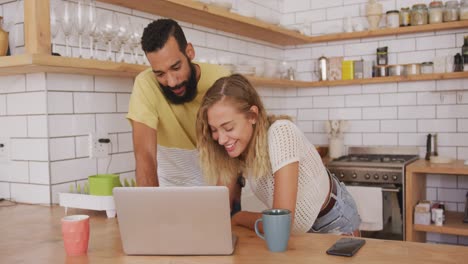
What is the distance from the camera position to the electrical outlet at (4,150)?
246 cm

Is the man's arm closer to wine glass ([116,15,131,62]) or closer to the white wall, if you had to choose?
wine glass ([116,15,131,62])

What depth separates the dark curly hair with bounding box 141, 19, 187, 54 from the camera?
2.02m

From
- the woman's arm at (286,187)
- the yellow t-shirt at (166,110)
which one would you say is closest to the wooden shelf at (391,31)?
the yellow t-shirt at (166,110)

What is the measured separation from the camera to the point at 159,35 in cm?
202

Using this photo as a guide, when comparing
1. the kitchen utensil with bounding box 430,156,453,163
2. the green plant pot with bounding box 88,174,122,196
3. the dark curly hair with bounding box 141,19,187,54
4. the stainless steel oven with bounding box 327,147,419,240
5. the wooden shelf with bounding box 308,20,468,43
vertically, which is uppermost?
the wooden shelf with bounding box 308,20,468,43

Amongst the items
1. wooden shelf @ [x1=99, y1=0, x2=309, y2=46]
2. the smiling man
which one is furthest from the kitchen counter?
wooden shelf @ [x1=99, y1=0, x2=309, y2=46]

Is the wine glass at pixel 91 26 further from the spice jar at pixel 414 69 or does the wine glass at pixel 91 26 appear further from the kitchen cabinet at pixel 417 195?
the spice jar at pixel 414 69

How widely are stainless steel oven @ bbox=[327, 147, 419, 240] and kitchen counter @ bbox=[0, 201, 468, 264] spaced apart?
6.76ft

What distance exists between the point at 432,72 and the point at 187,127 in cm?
233

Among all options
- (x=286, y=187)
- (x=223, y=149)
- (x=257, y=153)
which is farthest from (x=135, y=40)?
(x=286, y=187)

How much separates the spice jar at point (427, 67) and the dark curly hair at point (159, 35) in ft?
8.10

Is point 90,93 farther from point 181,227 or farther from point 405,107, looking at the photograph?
point 405,107

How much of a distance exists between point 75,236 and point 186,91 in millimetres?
970

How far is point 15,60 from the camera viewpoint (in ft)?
6.43
